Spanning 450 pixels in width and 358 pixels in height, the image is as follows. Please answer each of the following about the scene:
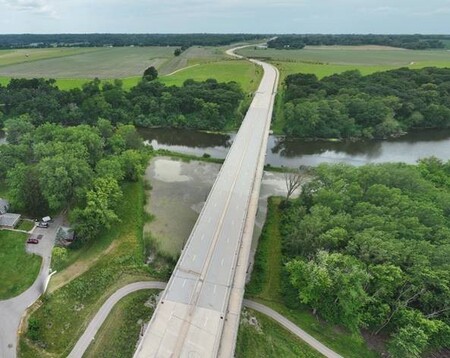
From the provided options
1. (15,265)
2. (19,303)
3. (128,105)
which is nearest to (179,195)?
(15,265)

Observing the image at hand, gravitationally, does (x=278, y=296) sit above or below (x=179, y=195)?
below

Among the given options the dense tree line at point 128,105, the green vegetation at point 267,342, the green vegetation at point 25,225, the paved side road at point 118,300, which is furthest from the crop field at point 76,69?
the green vegetation at point 267,342

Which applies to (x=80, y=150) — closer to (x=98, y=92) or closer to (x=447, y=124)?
(x=98, y=92)

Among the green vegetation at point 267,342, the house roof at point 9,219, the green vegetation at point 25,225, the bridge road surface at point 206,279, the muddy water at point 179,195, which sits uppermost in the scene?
the bridge road surface at point 206,279

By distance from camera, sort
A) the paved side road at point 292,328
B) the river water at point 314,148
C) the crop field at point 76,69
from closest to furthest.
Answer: the paved side road at point 292,328
the river water at point 314,148
the crop field at point 76,69

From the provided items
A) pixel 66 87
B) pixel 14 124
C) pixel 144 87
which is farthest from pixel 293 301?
pixel 66 87

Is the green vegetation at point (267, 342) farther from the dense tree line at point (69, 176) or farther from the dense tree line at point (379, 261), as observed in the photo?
the dense tree line at point (69, 176)

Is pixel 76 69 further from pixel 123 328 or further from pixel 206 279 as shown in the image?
pixel 206 279
